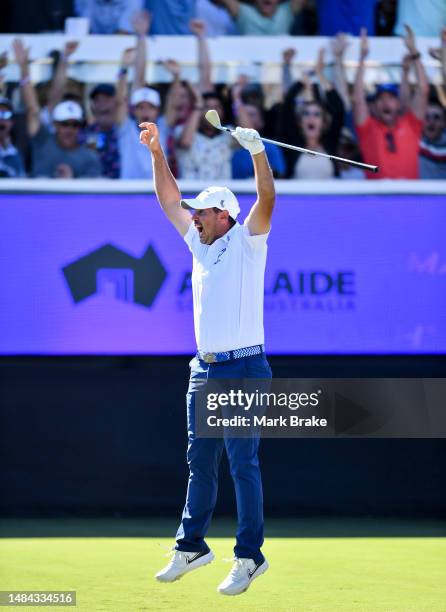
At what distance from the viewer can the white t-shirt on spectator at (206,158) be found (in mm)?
9742

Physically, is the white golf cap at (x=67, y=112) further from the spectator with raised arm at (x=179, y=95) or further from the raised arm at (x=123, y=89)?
the spectator with raised arm at (x=179, y=95)

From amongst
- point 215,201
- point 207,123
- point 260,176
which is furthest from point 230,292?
point 207,123

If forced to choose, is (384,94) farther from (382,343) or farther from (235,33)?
(382,343)

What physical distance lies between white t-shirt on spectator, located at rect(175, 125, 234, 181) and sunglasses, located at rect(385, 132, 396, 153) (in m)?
1.26

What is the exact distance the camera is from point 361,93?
32.4 feet

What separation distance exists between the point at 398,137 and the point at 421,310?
4.81 ft

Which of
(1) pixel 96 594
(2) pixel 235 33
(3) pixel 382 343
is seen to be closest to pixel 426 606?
(1) pixel 96 594

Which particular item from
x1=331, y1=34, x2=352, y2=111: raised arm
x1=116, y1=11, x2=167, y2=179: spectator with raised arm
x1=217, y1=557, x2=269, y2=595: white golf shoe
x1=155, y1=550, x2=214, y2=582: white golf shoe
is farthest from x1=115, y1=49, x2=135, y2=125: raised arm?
x1=217, y1=557, x2=269, y2=595: white golf shoe

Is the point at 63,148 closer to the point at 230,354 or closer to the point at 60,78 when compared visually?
the point at 60,78

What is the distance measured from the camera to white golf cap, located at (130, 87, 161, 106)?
9.72 meters

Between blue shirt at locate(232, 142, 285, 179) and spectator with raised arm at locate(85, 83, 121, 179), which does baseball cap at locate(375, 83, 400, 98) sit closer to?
blue shirt at locate(232, 142, 285, 179)

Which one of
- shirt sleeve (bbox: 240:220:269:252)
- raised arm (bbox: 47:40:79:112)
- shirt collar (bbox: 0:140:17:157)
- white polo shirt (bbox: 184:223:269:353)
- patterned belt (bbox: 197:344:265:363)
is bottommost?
patterned belt (bbox: 197:344:265:363)

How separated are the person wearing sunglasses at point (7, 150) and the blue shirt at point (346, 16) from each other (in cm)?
275

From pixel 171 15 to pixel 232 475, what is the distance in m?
5.55
